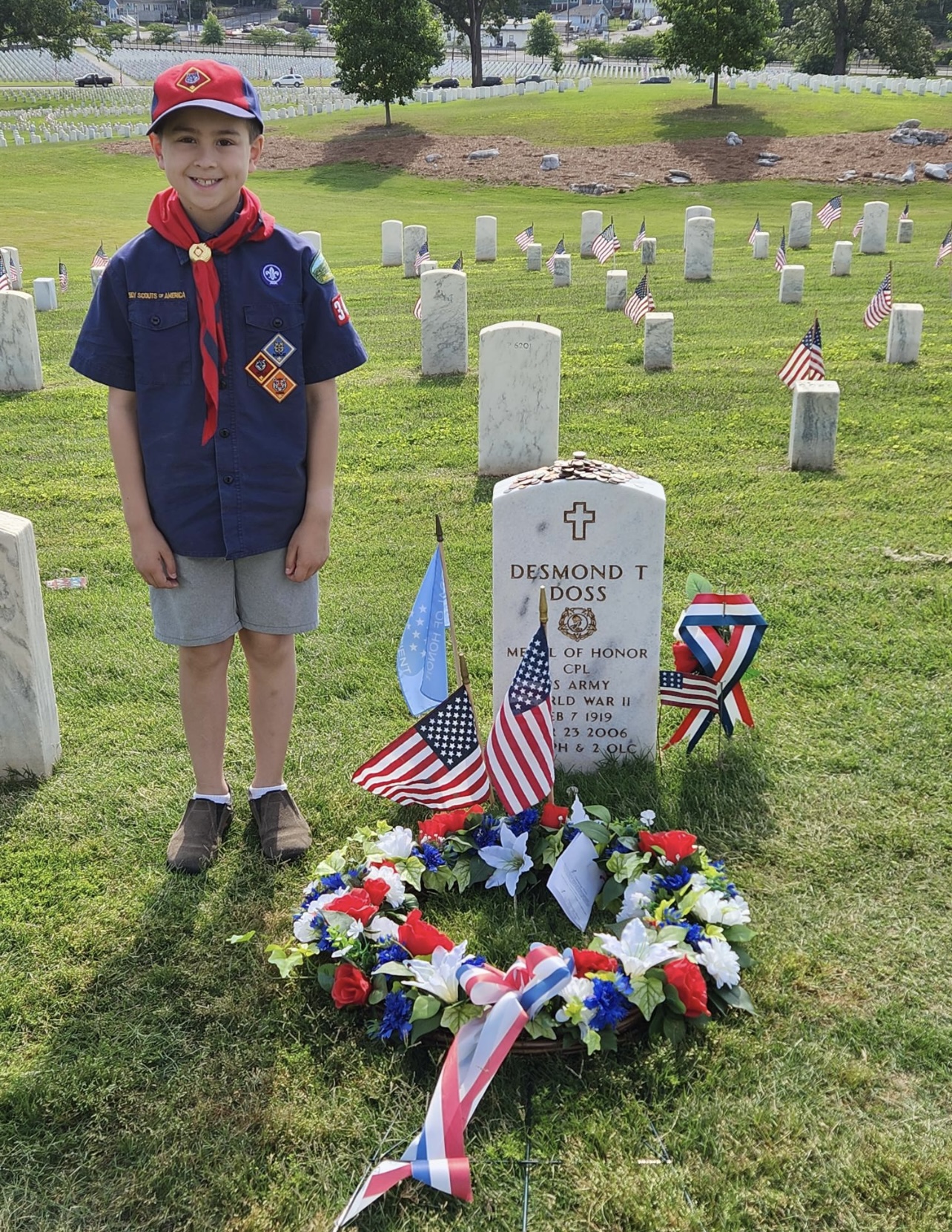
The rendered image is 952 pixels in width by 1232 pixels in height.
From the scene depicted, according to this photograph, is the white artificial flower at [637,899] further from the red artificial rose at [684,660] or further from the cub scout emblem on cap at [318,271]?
the cub scout emblem on cap at [318,271]

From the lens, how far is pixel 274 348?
12.0ft

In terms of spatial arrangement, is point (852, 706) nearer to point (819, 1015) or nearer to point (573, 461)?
point (573, 461)

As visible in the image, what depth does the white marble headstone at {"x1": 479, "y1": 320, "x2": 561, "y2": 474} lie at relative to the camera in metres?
8.32

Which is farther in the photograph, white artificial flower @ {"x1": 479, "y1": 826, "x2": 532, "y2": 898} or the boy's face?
white artificial flower @ {"x1": 479, "y1": 826, "x2": 532, "y2": 898}

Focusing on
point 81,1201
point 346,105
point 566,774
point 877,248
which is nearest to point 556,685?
point 566,774

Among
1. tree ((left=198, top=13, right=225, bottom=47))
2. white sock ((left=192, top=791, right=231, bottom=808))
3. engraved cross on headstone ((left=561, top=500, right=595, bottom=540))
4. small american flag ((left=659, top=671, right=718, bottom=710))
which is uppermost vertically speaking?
tree ((left=198, top=13, right=225, bottom=47))

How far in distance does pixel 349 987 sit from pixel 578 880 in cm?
85

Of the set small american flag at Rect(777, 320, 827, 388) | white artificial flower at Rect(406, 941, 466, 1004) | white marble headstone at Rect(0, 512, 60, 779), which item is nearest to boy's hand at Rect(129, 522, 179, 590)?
white marble headstone at Rect(0, 512, 60, 779)

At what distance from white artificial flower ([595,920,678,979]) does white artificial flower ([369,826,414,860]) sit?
0.80m

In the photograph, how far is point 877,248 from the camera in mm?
20266

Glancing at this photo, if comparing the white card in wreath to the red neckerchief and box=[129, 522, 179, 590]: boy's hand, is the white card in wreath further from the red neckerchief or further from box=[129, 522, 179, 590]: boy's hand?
the red neckerchief

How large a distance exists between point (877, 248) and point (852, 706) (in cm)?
1744

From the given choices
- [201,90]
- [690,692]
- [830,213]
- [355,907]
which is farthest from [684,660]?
[830,213]

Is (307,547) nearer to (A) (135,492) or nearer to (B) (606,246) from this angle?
(A) (135,492)
